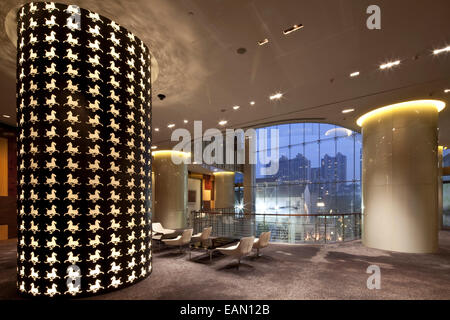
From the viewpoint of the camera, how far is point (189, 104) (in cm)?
751

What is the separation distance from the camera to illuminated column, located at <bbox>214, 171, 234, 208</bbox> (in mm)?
24234

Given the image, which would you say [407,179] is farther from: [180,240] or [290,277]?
[180,240]

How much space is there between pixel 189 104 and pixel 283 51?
3.68 m

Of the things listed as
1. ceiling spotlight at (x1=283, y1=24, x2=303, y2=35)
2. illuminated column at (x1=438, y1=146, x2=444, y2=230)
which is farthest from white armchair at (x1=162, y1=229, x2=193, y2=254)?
illuminated column at (x1=438, y1=146, x2=444, y2=230)

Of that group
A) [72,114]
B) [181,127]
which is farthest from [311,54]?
[181,127]

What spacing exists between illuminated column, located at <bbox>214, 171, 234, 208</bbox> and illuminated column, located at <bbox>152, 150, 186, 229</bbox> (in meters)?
10.9

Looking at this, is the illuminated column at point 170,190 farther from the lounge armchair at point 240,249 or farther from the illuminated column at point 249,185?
the lounge armchair at point 240,249

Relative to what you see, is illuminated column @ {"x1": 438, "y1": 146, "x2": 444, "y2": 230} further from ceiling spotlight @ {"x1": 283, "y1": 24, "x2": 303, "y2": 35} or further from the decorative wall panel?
the decorative wall panel

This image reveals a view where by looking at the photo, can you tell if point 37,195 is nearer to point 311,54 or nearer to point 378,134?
point 311,54

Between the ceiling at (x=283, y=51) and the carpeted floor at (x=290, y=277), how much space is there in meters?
4.33

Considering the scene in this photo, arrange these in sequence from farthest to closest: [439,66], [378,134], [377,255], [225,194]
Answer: [225,194] < [378,134] < [377,255] < [439,66]

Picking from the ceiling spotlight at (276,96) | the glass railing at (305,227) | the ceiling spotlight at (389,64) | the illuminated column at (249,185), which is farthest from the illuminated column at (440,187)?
the ceiling spotlight at (276,96)

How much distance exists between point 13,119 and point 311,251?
1130cm

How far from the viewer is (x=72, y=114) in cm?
379
